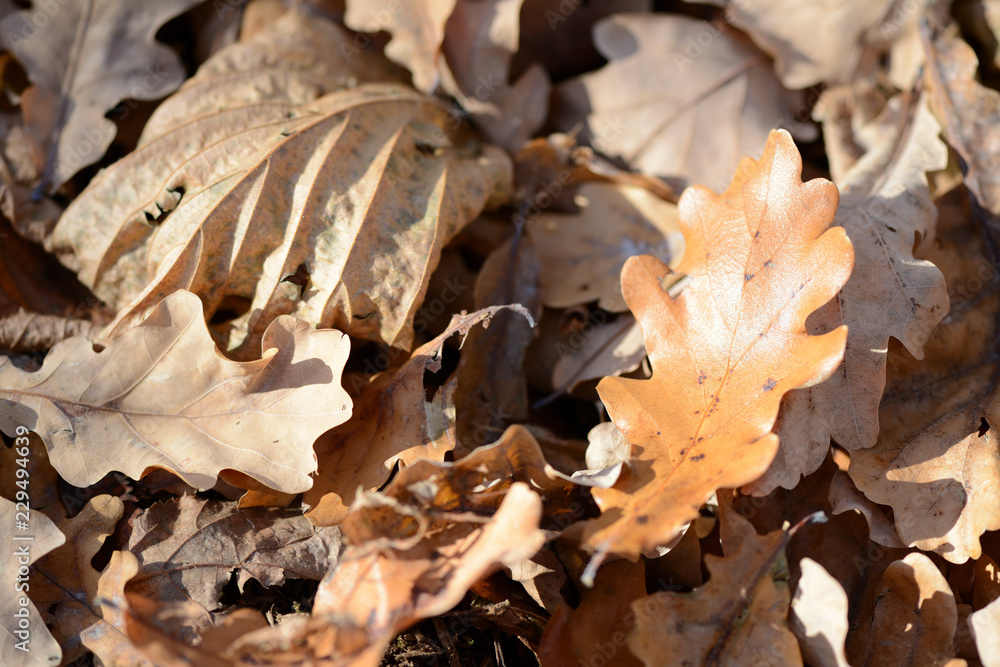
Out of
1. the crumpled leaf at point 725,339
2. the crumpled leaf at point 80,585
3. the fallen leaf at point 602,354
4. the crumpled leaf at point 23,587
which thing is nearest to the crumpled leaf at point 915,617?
the crumpled leaf at point 725,339

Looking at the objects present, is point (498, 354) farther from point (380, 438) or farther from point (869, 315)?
point (869, 315)

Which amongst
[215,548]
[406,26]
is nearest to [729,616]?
[215,548]

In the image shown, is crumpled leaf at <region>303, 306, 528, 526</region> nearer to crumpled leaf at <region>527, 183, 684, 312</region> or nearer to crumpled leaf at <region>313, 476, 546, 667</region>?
crumpled leaf at <region>313, 476, 546, 667</region>

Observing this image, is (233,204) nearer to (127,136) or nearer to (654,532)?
(127,136)

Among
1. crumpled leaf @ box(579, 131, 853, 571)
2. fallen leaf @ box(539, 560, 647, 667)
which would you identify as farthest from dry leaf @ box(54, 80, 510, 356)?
fallen leaf @ box(539, 560, 647, 667)

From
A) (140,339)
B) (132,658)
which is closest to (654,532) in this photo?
(132,658)

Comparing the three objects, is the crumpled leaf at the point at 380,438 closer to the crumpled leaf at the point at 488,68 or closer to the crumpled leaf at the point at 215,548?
the crumpled leaf at the point at 215,548
